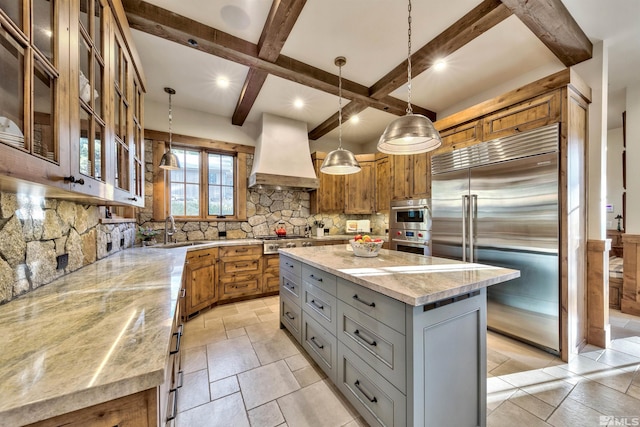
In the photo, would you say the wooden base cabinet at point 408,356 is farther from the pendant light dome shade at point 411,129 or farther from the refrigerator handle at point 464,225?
the refrigerator handle at point 464,225

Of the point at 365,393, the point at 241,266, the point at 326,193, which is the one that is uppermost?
the point at 326,193

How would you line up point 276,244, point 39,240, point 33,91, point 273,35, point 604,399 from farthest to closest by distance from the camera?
point 276,244 < point 273,35 < point 604,399 < point 39,240 < point 33,91

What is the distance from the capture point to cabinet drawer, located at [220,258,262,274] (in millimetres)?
3416

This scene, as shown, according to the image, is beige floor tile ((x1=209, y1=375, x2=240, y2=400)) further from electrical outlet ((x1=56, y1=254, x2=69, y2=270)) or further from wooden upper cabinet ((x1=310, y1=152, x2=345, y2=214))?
wooden upper cabinet ((x1=310, y1=152, x2=345, y2=214))

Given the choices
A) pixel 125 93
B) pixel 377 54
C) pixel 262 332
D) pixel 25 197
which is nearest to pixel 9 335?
pixel 25 197

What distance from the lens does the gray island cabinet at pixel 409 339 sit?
46.2 inches

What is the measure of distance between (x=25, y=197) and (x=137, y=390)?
138cm

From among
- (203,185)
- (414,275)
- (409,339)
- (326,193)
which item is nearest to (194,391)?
(409,339)

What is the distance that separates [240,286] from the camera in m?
3.53

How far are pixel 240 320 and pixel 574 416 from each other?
2.91 meters

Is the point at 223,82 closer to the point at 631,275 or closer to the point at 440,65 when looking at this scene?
the point at 440,65

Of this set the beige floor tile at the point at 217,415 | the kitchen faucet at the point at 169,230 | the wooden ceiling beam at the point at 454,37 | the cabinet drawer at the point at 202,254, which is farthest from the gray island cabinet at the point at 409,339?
the kitchen faucet at the point at 169,230

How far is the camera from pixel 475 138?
272 centimetres

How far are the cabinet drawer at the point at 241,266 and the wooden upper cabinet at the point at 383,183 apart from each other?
2336 mm
